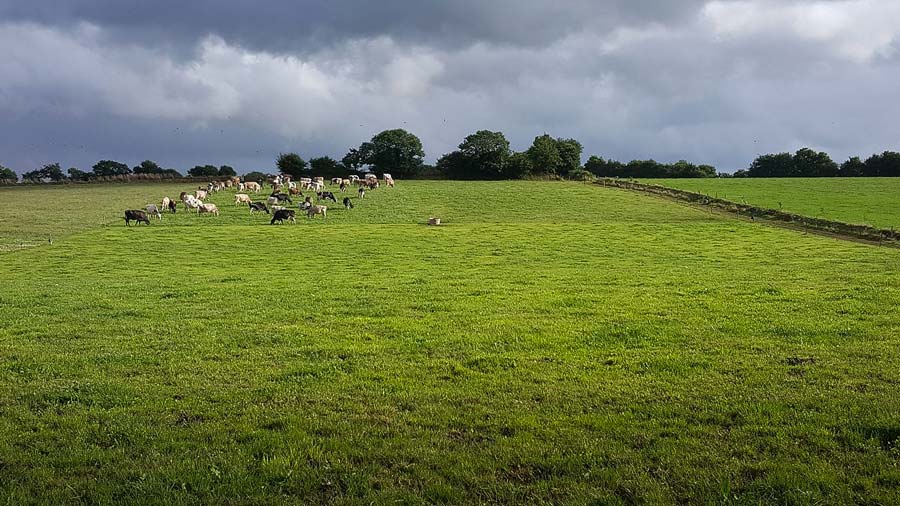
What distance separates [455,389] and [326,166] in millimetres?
107833

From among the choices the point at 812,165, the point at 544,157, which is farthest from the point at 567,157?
the point at 812,165

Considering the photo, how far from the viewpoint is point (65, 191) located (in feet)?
258

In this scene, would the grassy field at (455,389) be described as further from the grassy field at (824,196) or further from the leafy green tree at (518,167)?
the leafy green tree at (518,167)

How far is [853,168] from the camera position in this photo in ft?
355

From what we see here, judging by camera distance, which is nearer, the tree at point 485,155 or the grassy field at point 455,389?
the grassy field at point 455,389

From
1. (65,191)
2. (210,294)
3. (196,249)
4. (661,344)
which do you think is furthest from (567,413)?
(65,191)

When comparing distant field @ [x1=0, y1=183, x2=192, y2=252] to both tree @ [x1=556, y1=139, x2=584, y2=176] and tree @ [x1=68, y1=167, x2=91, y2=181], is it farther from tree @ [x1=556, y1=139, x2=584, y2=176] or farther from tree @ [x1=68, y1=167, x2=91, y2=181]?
tree @ [x1=556, y1=139, x2=584, y2=176]

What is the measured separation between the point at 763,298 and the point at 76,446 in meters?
16.2

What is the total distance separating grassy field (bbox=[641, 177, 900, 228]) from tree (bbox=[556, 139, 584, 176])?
97.2 feet

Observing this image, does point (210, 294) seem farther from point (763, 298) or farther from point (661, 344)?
point (763, 298)

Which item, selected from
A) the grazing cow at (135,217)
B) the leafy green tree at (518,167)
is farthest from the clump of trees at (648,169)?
the grazing cow at (135,217)

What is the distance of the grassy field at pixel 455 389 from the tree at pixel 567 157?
90895mm

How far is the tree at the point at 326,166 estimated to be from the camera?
361 feet

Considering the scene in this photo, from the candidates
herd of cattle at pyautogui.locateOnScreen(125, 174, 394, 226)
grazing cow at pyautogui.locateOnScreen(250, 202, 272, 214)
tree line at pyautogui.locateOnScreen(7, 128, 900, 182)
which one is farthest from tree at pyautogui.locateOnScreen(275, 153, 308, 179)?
grazing cow at pyautogui.locateOnScreen(250, 202, 272, 214)
